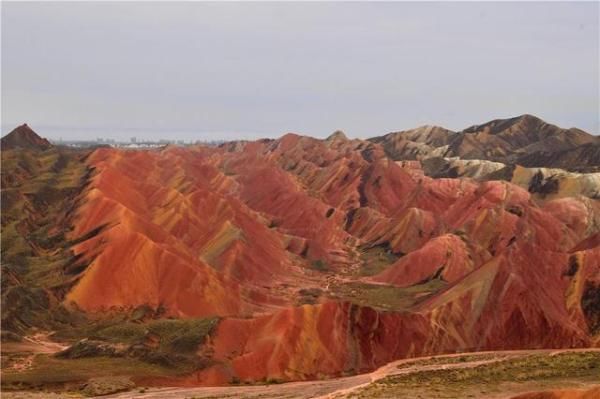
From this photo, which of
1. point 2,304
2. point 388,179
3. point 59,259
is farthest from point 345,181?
point 2,304

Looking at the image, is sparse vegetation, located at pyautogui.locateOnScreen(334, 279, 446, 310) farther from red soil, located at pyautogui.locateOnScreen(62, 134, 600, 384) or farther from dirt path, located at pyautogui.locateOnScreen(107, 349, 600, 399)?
dirt path, located at pyautogui.locateOnScreen(107, 349, 600, 399)

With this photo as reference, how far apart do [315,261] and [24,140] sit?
9571 centimetres

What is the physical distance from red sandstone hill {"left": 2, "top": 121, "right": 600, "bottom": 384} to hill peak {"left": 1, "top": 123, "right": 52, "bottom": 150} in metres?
27.1

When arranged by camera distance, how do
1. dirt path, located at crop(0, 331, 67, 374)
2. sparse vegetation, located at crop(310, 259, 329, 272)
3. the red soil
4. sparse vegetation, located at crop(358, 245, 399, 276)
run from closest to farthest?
1. dirt path, located at crop(0, 331, 67, 374)
2. the red soil
3. sparse vegetation, located at crop(358, 245, 399, 276)
4. sparse vegetation, located at crop(310, 259, 329, 272)

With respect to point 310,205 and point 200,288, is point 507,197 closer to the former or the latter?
point 310,205

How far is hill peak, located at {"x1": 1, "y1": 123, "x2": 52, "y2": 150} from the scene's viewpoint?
17675 centimetres

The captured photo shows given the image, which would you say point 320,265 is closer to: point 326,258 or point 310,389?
point 326,258

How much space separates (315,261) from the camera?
124 meters

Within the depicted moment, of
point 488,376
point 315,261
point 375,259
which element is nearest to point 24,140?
point 315,261

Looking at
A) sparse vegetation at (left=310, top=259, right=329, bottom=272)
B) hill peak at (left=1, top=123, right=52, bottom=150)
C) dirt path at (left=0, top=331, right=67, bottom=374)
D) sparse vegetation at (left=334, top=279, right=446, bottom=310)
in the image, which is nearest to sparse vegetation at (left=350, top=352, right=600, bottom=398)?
dirt path at (left=0, top=331, right=67, bottom=374)

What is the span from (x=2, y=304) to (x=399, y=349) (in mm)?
43868

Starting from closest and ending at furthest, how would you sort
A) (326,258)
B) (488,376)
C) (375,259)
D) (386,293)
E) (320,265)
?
(488,376)
(386,293)
(320,265)
(326,258)
(375,259)

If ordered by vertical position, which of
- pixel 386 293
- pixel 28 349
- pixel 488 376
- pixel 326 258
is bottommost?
pixel 28 349

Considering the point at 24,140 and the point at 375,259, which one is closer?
the point at 375,259
